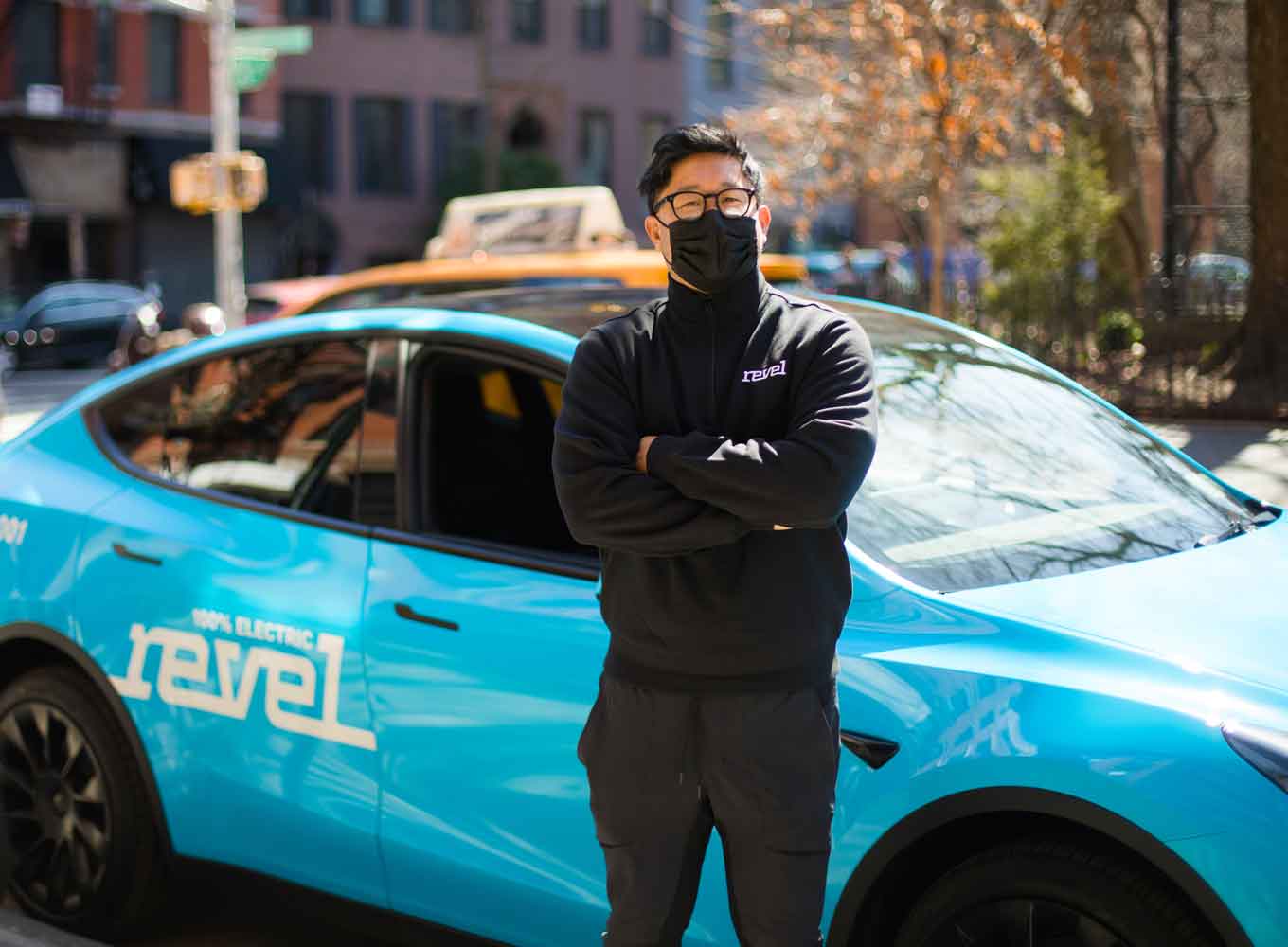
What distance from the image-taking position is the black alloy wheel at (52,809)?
4168 millimetres

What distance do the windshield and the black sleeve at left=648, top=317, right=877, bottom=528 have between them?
0.64m

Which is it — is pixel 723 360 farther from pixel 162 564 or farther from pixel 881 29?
pixel 881 29

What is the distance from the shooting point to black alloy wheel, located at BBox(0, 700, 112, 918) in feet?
13.7

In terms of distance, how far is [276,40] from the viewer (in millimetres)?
20219

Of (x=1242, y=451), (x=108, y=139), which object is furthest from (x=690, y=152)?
(x=108, y=139)

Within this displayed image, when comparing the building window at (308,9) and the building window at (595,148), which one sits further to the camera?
the building window at (595,148)

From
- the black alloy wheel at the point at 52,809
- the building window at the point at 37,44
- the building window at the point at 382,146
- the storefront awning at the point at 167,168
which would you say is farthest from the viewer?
the building window at the point at 382,146

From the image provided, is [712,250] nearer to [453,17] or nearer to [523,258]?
[523,258]

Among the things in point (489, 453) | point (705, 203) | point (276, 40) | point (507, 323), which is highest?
point (276, 40)

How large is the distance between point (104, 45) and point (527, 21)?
11775 millimetres

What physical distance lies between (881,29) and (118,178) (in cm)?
2467

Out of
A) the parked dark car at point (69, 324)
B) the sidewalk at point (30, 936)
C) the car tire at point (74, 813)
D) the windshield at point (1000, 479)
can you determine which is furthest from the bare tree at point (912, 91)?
the parked dark car at point (69, 324)

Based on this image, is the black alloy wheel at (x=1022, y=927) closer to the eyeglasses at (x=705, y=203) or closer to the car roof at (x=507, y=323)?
the eyeglasses at (x=705, y=203)

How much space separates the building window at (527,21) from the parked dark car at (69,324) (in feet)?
55.6
